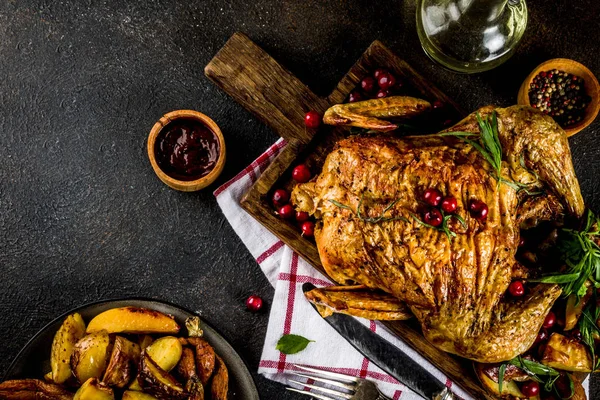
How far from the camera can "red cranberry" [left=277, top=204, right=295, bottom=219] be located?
246 cm

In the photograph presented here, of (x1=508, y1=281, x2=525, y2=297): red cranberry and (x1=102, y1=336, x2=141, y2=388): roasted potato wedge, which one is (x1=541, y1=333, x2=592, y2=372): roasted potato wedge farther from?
(x1=102, y1=336, x2=141, y2=388): roasted potato wedge

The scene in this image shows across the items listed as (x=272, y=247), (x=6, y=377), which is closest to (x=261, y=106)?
(x=272, y=247)

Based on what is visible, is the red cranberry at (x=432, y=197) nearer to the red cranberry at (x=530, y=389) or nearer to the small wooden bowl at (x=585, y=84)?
the small wooden bowl at (x=585, y=84)

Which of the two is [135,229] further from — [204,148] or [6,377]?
[6,377]

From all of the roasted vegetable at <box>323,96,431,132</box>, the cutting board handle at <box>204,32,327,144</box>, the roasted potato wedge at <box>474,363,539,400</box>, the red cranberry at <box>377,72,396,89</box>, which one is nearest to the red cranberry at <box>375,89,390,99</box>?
the red cranberry at <box>377,72,396,89</box>

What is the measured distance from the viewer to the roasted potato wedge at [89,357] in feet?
7.08

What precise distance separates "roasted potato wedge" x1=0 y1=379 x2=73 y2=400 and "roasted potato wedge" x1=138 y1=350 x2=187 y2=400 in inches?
12.5

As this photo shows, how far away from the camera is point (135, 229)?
2676 mm

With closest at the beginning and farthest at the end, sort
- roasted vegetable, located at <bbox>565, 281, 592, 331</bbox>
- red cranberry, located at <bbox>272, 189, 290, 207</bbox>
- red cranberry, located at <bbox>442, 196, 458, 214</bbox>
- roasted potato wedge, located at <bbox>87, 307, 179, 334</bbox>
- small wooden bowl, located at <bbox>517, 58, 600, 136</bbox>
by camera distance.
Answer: red cranberry, located at <bbox>442, 196, 458, 214</bbox>, roasted potato wedge, located at <bbox>87, 307, 179, 334</bbox>, roasted vegetable, located at <bbox>565, 281, 592, 331</bbox>, red cranberry, located at <bbox>272, 189, 290, 207</bbox>, small wooden bowl, located at <bbox>517, 58, 600, 136</bbox>

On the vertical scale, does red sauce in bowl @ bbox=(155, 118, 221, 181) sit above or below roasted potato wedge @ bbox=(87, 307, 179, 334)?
above

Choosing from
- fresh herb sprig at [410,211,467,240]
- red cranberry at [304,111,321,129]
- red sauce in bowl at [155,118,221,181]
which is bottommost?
fresh herb sprig at [410,211,467,240]

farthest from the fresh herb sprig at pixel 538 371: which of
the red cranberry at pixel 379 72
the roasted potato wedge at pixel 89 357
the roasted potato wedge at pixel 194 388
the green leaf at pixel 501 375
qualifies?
the roasted potato wedge at pixel 89 357

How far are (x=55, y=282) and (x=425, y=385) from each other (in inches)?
64.3

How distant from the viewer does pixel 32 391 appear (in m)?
2.21
